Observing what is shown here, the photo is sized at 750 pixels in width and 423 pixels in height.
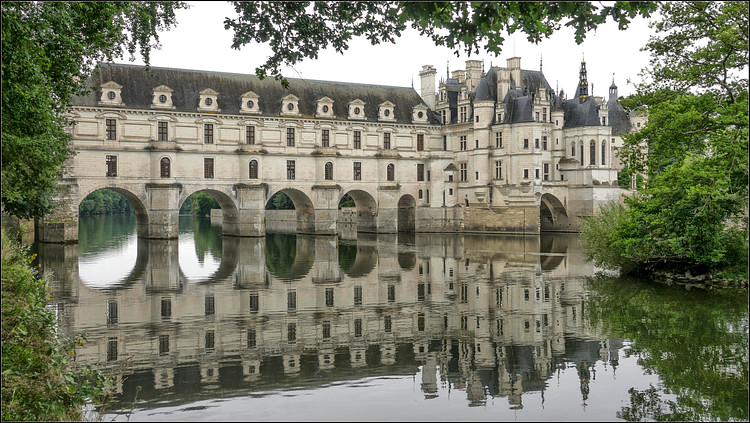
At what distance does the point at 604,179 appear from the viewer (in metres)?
54.2

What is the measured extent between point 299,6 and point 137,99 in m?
36.9

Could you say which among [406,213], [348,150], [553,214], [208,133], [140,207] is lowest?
[553,214]

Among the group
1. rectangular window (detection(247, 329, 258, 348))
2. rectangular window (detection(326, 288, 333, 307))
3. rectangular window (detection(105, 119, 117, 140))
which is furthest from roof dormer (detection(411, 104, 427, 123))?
rectangular window (detection(247, 329, 258, 348))

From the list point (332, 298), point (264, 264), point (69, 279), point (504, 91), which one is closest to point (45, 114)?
point (332, 298)

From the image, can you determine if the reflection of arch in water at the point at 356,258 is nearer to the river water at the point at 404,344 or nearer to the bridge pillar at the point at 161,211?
the river water at the point at 404,344

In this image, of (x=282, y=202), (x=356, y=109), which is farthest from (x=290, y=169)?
(x=282, y=202)

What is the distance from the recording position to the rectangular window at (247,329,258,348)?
1369 cm

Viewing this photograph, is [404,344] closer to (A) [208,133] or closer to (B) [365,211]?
(A) [208,133]

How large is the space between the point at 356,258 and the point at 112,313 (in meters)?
16.8

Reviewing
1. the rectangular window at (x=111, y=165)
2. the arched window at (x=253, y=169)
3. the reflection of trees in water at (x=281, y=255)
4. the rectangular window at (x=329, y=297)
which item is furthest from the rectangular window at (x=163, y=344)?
the arched window at (x=253, y=169)

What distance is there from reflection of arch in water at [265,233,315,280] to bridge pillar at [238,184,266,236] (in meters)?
1.44

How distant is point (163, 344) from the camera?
13664 mm

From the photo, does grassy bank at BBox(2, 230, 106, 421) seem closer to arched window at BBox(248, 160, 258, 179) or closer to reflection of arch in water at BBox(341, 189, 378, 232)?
arched window at BBox(248, 160, 258, 179)

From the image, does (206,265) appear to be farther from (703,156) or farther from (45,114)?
(703,156)
